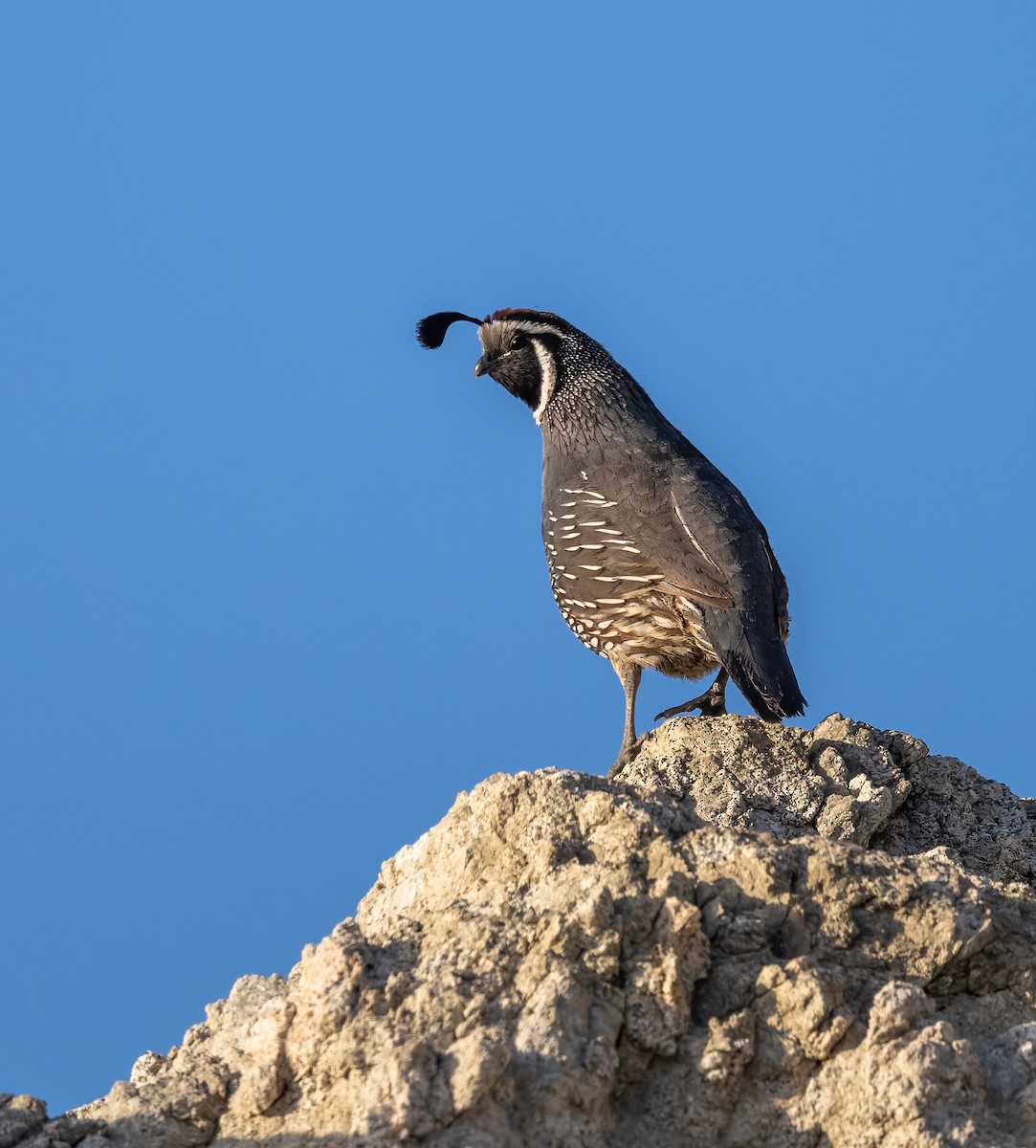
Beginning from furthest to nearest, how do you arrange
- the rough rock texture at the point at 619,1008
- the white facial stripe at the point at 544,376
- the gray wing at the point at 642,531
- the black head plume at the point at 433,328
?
the black head plume at the point at 433,328, the white facial stripe at the point at 544,376, the gray wing at the point at 642,531, the rough rock texture at the point at 619,1008

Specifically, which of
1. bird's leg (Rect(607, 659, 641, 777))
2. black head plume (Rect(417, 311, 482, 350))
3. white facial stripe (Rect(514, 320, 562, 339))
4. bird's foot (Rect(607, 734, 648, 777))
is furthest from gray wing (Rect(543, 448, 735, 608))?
black head plume (Rect(417, 311, 482, 350))

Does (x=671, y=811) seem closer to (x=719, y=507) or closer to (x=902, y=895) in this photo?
(x=902, y=895)

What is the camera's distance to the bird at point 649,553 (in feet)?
21.0

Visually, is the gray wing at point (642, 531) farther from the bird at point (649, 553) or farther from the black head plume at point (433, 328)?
the black head plume at point (433, 328)

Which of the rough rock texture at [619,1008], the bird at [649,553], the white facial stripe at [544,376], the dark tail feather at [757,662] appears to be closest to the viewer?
the rough rock texture at [619,1008]

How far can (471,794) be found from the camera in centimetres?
411

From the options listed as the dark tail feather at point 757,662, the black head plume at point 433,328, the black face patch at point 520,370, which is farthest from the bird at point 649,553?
the black head plume at point 433,328

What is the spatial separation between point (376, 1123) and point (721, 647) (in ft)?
11.5

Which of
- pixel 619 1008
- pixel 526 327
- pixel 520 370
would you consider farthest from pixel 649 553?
pixel 619 1008

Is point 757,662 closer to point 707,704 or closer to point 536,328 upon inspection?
point 707,704

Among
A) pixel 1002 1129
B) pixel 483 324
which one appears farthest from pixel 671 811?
pixel 483 324

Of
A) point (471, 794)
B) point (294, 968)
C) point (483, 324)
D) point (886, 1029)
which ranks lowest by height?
point (886, 1029)

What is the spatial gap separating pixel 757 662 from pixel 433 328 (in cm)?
362

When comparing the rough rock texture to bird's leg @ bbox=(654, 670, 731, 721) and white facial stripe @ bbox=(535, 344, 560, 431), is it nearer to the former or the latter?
bird's leg @ bbox=(654, 670, 731, 721)
